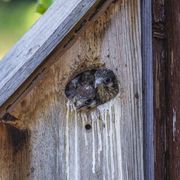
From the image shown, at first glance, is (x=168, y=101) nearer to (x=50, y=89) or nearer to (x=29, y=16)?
(x=50, y=89)

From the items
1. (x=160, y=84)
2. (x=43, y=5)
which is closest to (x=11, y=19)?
(x=43, y=5)

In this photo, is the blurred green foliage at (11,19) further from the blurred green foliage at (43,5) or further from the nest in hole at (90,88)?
the nest in hole at (90,88)

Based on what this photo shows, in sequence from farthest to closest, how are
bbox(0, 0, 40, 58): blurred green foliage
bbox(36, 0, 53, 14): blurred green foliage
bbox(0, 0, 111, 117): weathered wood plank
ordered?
bbox(0, 0, 40, 58): blurred green foliage < bbox(36, 0, 53, 14): blurred green foliage < bbox(0, 0, 111, 117): weathered wood plank

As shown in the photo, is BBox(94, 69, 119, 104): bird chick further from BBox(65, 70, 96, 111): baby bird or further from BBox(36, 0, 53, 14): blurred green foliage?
BBox(36, 0, 53, 14): blurred green foliage

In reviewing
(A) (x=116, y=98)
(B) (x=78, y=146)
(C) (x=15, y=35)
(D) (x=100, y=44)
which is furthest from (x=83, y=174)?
(C) (x=15, y=35)

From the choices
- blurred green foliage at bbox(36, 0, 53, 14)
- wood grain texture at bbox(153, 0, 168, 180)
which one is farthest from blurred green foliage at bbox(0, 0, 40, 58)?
wood grain texture at bbox(153, 0, 168, 180)

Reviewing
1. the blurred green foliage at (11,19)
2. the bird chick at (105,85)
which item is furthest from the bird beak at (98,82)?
the blurred green foliage at (11,19)

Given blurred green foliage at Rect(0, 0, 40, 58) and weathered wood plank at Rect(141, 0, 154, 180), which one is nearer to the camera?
weathered wood plank at Rect(141, 0, 154, 180)
